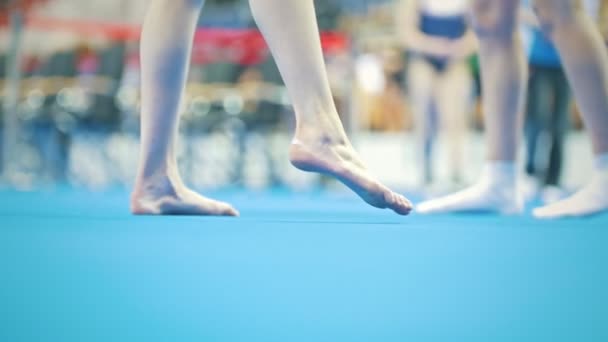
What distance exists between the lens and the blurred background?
482 centimetres

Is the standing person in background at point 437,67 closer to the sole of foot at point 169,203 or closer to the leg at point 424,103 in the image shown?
the leg at point 424,103

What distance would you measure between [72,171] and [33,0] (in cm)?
155

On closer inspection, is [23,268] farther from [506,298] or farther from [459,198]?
[459,198]

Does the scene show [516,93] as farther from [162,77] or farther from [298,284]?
[298,284]

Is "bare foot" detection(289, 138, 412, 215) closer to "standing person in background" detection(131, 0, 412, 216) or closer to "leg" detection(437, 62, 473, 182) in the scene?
"standing person in background" detection(131, 0, 412, 216)

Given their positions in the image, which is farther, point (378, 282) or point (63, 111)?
point (63, 111)

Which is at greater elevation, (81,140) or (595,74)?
(595,74)

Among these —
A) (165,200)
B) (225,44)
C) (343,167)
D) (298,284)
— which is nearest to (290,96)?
(343,167)

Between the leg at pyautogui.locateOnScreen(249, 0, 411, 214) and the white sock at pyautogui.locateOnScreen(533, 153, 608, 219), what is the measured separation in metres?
0.62

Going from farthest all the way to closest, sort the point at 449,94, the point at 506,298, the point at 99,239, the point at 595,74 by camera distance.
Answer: the point at 449,94 → the point at 595,74 → the point at 99,239 → the point at 506,298

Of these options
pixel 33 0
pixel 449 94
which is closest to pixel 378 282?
pixel 449 94

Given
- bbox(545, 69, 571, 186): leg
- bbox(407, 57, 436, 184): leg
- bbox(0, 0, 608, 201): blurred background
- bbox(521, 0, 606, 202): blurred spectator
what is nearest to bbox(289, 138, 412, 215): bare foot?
bbox(521, 0, 606, 202): blurred spectator

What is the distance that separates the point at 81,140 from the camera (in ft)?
23.0

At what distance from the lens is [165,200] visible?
5.72 ft
